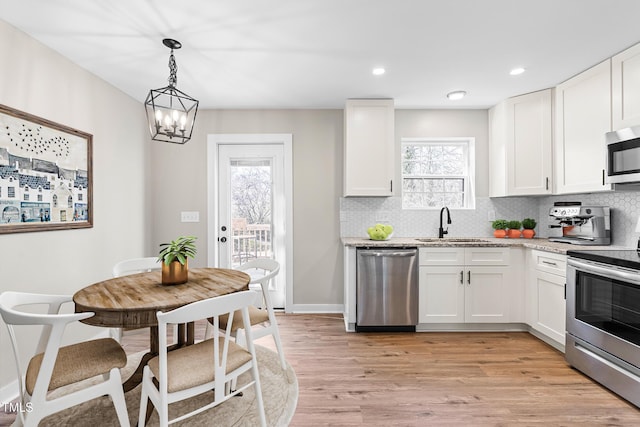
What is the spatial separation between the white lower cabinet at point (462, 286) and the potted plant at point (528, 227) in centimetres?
63

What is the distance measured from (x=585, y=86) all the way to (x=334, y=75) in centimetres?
218

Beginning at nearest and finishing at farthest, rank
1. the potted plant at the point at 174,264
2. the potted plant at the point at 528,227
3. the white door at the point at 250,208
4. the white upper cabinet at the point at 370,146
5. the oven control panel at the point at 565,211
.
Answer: the potted plant at the point at 174,264
the oven control panel at the point at 565,211
the white upper cabinet at the point at 370,146
the potted plant at the point at 528,227
the white door at the point at 250,208

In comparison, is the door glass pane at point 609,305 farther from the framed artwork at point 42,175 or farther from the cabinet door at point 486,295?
the framed artwork at point 42,175

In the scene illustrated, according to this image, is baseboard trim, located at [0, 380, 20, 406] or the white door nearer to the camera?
baseboard trim, located at [0, 380, 20, 406]

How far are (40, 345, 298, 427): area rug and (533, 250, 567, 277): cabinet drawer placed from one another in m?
2.34

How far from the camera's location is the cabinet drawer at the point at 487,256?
3.22 metres

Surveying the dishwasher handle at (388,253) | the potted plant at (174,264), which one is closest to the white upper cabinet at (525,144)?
the dishwasher handle at (388,253)

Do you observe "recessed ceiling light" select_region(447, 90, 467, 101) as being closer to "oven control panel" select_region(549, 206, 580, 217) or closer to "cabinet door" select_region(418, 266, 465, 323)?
"oven control panel" select_region(549, 206, 580, 217)

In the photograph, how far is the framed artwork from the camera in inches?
83.0

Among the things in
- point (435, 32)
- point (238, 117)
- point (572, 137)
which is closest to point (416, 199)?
point (572, 137)

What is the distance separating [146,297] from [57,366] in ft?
1.58

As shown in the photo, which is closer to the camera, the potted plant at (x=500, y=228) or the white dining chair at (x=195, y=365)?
the white dining chair at (x=195, y=365)

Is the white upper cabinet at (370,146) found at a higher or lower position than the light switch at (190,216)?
higher

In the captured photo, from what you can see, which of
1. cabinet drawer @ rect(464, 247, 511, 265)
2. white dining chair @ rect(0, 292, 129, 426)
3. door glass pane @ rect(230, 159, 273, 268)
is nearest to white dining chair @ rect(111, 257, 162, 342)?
white dining chair @ rect(0, 292, 129, 426)
